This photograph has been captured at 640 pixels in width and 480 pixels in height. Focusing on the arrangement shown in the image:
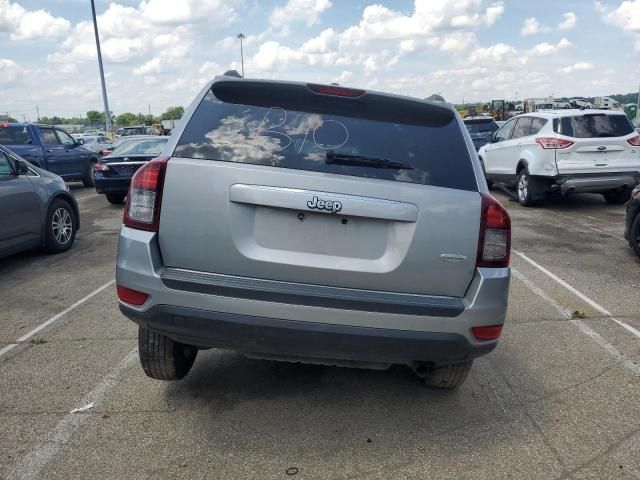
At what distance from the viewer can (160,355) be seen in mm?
3131

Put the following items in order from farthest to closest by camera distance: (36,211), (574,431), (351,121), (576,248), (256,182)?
(576,248)
(36,211)
(574,431)
(351,121)
(256,182)

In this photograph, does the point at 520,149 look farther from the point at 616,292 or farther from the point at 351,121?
the point at 351,121

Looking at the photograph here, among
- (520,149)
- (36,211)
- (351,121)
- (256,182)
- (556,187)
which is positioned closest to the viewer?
(256,182)

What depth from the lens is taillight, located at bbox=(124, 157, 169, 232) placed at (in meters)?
2.66

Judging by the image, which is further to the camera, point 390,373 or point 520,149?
point 520,149

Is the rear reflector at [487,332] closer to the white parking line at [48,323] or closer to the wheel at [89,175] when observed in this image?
the white parking line at [48,323]

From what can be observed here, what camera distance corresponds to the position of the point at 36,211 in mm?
6602

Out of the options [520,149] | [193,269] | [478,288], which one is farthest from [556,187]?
[193,269]

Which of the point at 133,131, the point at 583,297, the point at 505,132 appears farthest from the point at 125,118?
the point at 583,297

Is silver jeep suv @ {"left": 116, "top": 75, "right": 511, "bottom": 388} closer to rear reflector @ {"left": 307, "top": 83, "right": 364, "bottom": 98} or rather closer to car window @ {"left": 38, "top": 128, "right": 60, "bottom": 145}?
rear reflector @ {"left": 307, "top": 83, "right": 364, "bottom": 98}

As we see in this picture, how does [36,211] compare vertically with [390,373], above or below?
above

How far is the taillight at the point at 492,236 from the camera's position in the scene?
2684 millimetres

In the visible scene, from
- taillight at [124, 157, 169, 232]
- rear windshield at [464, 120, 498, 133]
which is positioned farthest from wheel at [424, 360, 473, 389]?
rear windshield at [464, 120, 498, 133]

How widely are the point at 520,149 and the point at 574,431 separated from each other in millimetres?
8918
